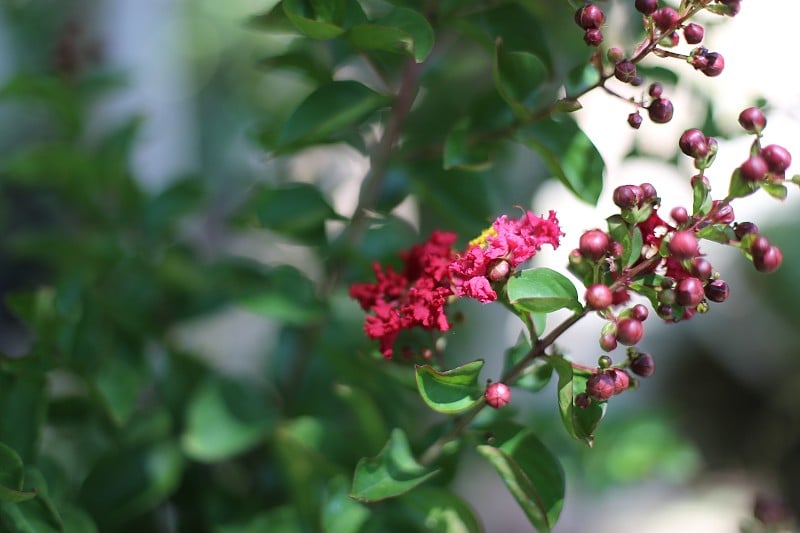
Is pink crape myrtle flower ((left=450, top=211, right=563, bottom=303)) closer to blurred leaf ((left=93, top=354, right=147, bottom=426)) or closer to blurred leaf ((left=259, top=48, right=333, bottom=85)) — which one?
blurred leaf ((left=259, top=48, right=333, bottom=85))

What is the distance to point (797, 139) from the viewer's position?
0.89 metres

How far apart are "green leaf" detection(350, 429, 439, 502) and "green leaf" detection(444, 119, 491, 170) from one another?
0.18 meters

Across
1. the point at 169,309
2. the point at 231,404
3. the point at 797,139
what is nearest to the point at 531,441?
the point at 231,404

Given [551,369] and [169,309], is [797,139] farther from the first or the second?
[169,309]

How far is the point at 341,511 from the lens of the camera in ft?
1.61

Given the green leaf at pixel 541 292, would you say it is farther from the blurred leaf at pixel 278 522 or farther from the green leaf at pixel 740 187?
the blurred leaf at pixel 278 522

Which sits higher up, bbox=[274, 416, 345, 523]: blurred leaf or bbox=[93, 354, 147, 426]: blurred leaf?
bbox=[93, 354, 147, 426]: blurred leaf

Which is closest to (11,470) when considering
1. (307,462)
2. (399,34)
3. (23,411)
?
(23,411)

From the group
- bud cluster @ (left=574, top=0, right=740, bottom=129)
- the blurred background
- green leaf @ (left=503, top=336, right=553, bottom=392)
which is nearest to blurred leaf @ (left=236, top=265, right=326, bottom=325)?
the blurred background

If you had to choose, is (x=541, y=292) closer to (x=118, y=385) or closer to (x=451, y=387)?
(x=451, y=387)

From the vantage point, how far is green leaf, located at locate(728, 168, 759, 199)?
366 millimetres

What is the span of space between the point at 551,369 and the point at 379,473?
12 cm

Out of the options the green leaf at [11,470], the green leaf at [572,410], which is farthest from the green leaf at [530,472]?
the green leaf at [11,470]

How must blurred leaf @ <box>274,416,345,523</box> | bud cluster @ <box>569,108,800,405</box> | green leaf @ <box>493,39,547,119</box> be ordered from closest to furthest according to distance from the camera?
bud cluster @ <box>569,108,800,405</box> < green leaf @ <box>493,39,547,119</box> < blurred leaf @ <box>274,416,345,523</box>
